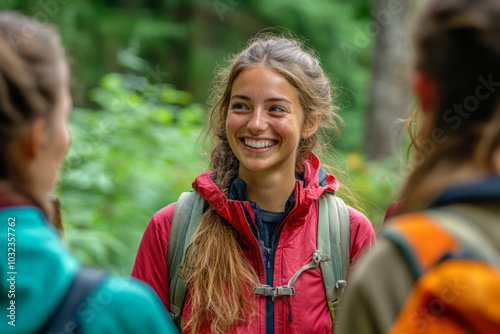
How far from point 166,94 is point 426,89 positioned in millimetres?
5789

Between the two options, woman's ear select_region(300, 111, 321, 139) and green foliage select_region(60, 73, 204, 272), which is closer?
woman's ear select_region(300, 111, 321, 139)

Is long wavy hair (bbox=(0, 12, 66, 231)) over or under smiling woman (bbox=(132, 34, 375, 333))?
over

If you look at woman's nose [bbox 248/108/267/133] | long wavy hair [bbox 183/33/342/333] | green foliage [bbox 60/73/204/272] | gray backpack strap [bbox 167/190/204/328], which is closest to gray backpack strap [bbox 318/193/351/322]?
long wavy hair [bbox 183/33/342/333]

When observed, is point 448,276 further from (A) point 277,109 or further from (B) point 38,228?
(A) point 277,109

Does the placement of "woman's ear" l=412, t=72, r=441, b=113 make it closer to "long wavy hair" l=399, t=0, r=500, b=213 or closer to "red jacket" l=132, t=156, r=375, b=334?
"long wavy hair" l=399, t=0, r=500, b=213

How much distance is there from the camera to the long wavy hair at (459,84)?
1308mm

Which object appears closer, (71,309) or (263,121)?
(71,309)

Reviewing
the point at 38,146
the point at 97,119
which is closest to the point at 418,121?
the point at 38,146

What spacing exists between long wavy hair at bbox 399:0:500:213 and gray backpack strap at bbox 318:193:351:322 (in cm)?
140

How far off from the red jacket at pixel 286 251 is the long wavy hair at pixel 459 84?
1.42 m

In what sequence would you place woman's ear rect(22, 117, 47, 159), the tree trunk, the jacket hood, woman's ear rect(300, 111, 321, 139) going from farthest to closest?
the tree trunk → woman's ear rect(300, 111, 321, 139) → the jacket hood → woman's ear rect(22, 117, 47, 159)

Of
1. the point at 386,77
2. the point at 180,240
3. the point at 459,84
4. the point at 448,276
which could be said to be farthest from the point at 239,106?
the point at 386,77

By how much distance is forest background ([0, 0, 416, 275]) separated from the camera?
Result: 224 inches

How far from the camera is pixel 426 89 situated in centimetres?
142
